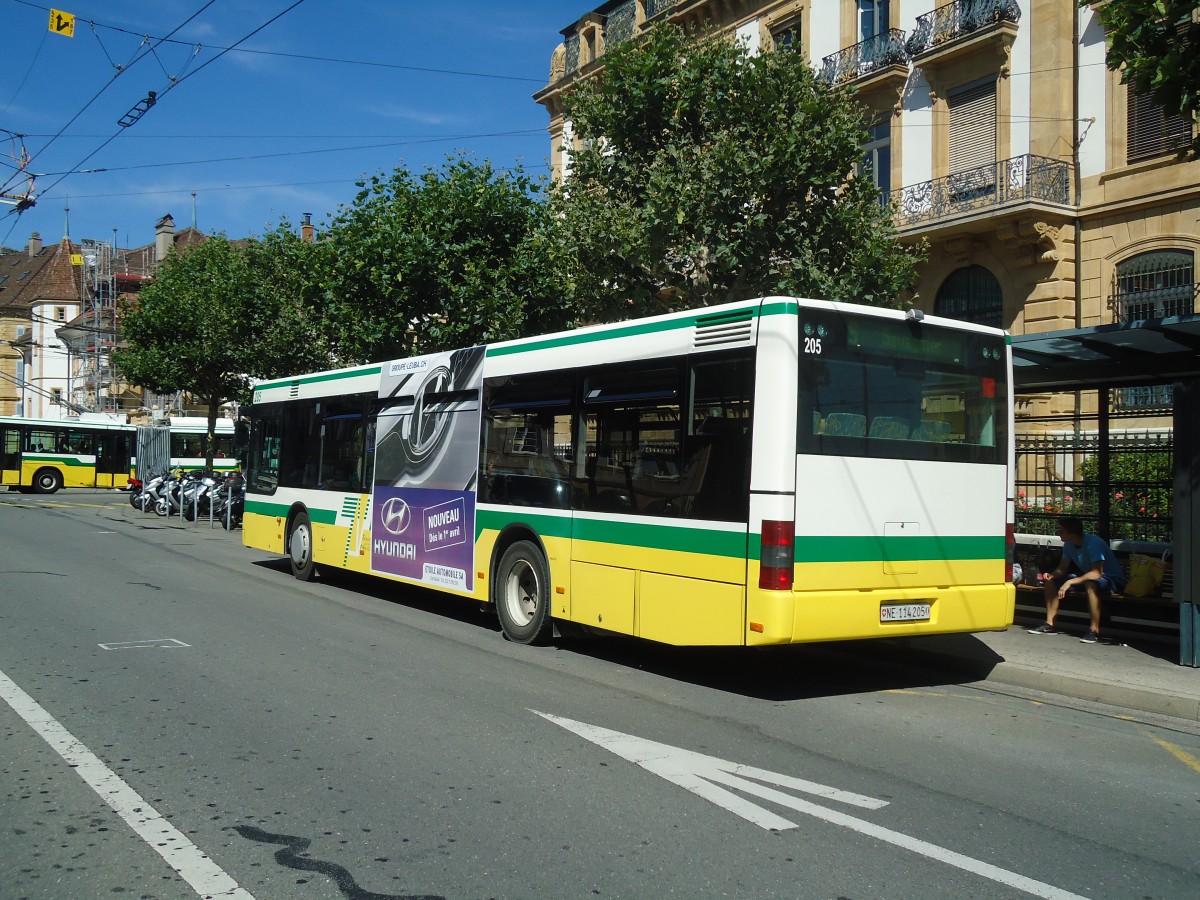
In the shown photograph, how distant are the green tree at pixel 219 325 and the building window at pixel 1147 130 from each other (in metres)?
18.5

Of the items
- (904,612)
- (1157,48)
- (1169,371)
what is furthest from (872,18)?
(904,612)

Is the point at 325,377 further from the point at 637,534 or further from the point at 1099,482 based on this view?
the point at 1099,482

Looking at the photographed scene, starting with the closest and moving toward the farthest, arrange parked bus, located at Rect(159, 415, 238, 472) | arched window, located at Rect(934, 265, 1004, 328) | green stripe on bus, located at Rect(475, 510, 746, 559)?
1. green stripe on bus, located at Rect(475, 510, 746, 559)
2. arched window, located at Rect(934, 265, 1004, 328)
3. parked bus, located at Rect(159, 415, 238, 472)

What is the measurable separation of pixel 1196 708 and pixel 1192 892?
381cm

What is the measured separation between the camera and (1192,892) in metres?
4.35

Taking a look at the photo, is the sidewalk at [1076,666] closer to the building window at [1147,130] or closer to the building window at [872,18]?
the building window at [1147,130]

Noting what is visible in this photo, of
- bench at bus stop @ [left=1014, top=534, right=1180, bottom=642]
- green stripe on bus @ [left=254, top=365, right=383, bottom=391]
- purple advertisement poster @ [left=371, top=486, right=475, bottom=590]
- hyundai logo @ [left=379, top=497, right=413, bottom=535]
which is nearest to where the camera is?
bench at bus stop @ [left=1014, top=534, right=1180, bottom=642]

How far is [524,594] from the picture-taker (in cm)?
1055

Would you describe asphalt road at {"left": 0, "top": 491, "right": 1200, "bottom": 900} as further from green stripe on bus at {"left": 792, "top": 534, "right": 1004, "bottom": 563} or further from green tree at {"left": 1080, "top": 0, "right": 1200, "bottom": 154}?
green tree at {"left": 1080, "top": 0, "right": 1200, "bottom": 154}

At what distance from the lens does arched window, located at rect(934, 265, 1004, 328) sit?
21734 mm

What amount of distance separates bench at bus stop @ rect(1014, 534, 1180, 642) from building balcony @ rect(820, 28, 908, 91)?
1401cm

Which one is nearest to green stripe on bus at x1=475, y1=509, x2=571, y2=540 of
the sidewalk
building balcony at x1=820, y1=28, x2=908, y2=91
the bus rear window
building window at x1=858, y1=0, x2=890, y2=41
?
the bus rear window

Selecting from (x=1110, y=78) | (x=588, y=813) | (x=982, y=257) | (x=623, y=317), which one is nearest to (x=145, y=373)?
(x=623, y=317)

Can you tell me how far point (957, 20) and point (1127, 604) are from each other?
50.6 ft
